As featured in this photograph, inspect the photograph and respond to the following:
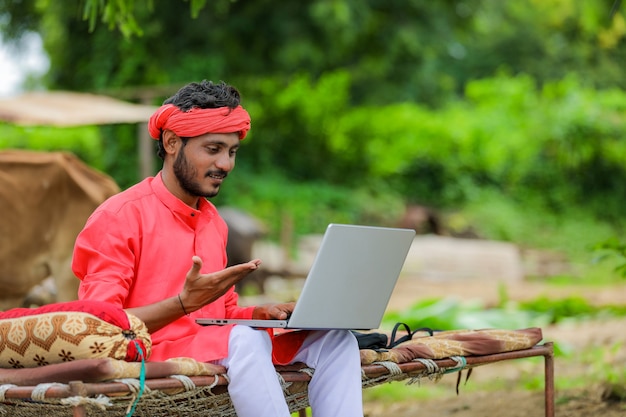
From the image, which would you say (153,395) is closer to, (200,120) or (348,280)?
(348,280)

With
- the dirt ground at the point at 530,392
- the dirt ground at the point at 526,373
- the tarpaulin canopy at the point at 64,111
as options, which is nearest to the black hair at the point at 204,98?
the dirt ground at the point at 526,373

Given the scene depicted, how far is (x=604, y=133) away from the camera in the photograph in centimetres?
1775

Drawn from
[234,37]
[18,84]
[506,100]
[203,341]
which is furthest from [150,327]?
[18,84]

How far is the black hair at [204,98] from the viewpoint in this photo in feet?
10.3

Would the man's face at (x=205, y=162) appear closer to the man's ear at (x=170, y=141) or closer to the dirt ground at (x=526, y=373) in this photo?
the man's ear at (x=170, y=141)

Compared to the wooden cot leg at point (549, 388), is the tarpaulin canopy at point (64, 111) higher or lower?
higher

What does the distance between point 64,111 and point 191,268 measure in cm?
574

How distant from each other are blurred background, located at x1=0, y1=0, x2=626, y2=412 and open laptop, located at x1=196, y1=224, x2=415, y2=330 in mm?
10577

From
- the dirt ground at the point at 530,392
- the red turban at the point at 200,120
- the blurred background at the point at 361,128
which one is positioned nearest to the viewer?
the red turban at the point at 200,120

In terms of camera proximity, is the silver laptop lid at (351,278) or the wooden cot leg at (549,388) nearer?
the silver laptop lid at (351,278)

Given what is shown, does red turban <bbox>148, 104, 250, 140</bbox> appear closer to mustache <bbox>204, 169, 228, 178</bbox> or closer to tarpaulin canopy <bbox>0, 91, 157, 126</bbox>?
mustache <bbox>204, 169, 228, 178</bbox>

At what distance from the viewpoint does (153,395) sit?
2799mm

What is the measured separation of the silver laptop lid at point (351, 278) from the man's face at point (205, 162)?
1.50 ft

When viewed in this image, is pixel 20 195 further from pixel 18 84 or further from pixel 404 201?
pixel 18 84
